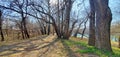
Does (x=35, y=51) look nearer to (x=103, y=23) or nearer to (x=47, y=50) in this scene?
(x=47, y=50)

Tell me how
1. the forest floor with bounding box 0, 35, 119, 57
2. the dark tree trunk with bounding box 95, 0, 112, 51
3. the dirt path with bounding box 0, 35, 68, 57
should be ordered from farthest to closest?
the dark tree trunk with bounding box 95, 0, 112, 51 → the dirt path with bounding box 0, 35, 68, 57 → the forest floor with bounding box 0, 35, 119, 57

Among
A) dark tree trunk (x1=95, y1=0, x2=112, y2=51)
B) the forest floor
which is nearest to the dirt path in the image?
the forest floor

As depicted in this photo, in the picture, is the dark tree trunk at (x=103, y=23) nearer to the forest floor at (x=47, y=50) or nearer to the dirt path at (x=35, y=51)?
the forest floor at (x=47, y=50)

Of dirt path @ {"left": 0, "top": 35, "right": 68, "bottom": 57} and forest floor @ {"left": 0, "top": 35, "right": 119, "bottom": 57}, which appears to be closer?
forest floor @ {"left": 0, "top": 35, "right": 119, "bottom": 57}

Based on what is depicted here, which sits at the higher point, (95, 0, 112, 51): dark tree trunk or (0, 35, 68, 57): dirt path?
(95, 0, 112, 51): dark tree trunk

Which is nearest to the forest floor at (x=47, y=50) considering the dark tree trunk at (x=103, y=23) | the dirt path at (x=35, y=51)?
the dirt path at (x=35, y=51)

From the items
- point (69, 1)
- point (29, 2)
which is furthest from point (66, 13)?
point (29, 2)

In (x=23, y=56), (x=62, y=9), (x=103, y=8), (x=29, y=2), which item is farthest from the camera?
(x=29, y=2)

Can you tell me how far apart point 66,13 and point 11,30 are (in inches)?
764

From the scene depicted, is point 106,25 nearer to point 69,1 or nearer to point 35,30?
point 69,1

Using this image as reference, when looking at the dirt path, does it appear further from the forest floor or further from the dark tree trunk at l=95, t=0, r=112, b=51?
the dark tree trunk at l=95, t=0, r=112, b=51

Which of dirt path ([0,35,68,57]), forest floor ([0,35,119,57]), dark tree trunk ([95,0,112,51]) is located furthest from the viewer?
dark tree trunk ([95,0,112,51])

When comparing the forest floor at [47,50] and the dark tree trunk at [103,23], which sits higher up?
the dark tree trunk at [103,23]

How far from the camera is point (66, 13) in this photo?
14414 mm
